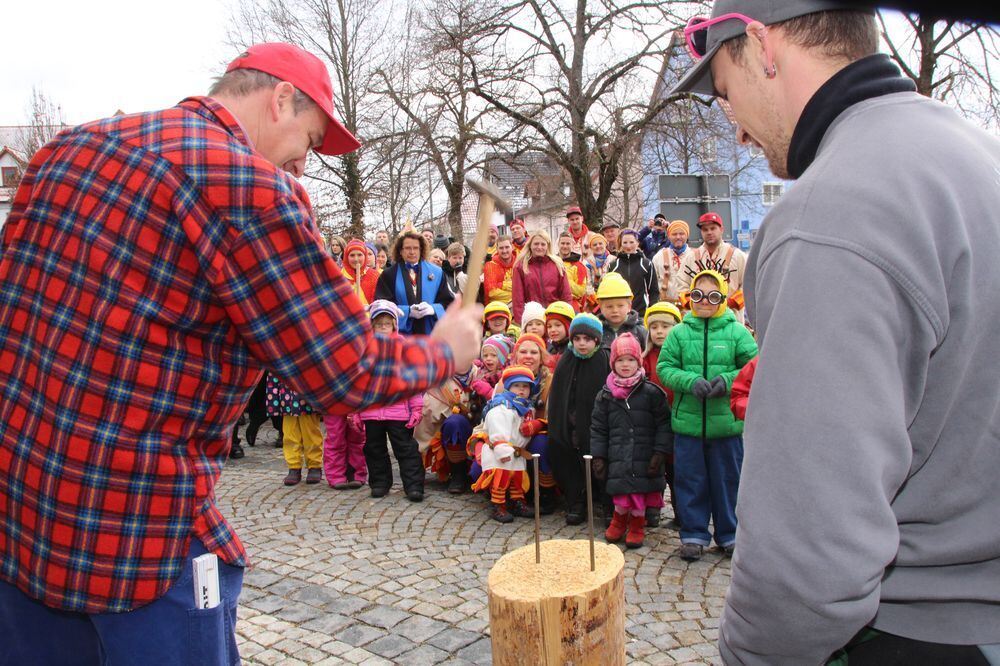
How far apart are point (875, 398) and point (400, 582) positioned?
3.90 m

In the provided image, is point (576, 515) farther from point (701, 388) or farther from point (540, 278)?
point (540, 278)

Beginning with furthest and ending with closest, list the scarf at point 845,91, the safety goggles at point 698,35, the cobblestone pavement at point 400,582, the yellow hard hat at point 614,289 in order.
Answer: the yellow hard hat at point 614,289
the cobblestone pavement at point 400,582
the safety goggles at point 698,35
the scarf at point 845,91

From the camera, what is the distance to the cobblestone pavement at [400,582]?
371 centimetres

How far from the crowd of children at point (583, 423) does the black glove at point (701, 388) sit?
11mm

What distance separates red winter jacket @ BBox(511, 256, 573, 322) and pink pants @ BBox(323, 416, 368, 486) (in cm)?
227

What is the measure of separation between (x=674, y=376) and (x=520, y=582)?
2.31 metres

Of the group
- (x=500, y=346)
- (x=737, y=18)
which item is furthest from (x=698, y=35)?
(x=500, y=346)

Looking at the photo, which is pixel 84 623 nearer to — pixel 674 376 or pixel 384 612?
pixel 384 612

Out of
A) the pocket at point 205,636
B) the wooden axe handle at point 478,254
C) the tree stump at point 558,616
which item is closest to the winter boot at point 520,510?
the tree stump at point 558,616

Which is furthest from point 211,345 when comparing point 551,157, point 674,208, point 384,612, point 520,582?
point 551,157

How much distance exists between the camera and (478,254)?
6.92 ft

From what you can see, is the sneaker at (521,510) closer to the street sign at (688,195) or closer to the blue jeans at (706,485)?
the blue jeans at (706,485)

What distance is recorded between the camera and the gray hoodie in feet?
3.41

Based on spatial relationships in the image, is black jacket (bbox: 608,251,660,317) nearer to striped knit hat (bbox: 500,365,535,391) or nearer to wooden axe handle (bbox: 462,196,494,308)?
striped knit hat (bbox: 500,365,535,391)
